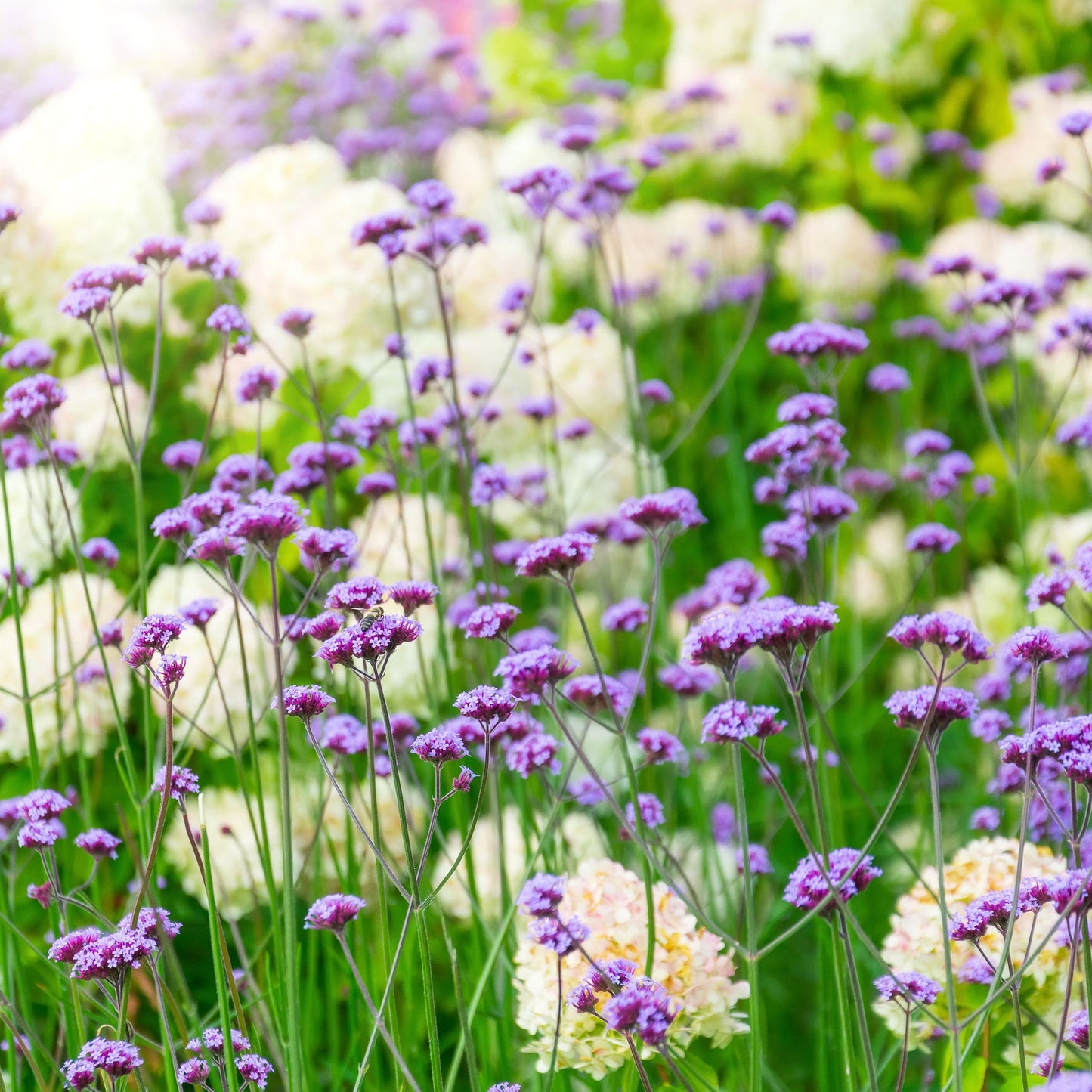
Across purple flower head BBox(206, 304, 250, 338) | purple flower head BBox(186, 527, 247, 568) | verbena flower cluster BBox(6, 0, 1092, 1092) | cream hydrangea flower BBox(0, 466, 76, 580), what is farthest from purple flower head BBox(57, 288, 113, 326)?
cream hydrangea flower BBox(0, 466, 76, 580)

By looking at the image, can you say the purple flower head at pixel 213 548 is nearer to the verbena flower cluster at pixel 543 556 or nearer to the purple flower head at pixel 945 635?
the verbena flower cluster at pixel 543 556

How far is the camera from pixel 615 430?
2.66 m

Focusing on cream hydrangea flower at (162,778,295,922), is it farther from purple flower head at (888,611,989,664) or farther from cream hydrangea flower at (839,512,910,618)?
cream hydrangea flower at (839,512,910,618)

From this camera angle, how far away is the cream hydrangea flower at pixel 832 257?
2.98m

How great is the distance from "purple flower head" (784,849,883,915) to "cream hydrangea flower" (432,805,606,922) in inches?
17.3

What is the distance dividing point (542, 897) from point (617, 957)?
0.22 metres

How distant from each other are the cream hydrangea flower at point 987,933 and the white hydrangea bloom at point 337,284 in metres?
1.23

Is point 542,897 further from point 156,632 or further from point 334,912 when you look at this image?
point 156,632

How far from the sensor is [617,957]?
1220 mm

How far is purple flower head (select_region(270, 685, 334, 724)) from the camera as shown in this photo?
0.99 m

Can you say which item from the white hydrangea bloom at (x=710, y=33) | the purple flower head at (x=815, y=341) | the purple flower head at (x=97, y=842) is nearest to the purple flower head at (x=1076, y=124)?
the purple flower head at (x=815, y=341)

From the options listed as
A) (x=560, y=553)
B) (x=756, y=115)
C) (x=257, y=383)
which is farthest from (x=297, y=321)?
(x=756, y=115)

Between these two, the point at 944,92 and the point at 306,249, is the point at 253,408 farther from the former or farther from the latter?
the point at 944,92

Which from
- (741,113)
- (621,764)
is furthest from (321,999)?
(741,113)
